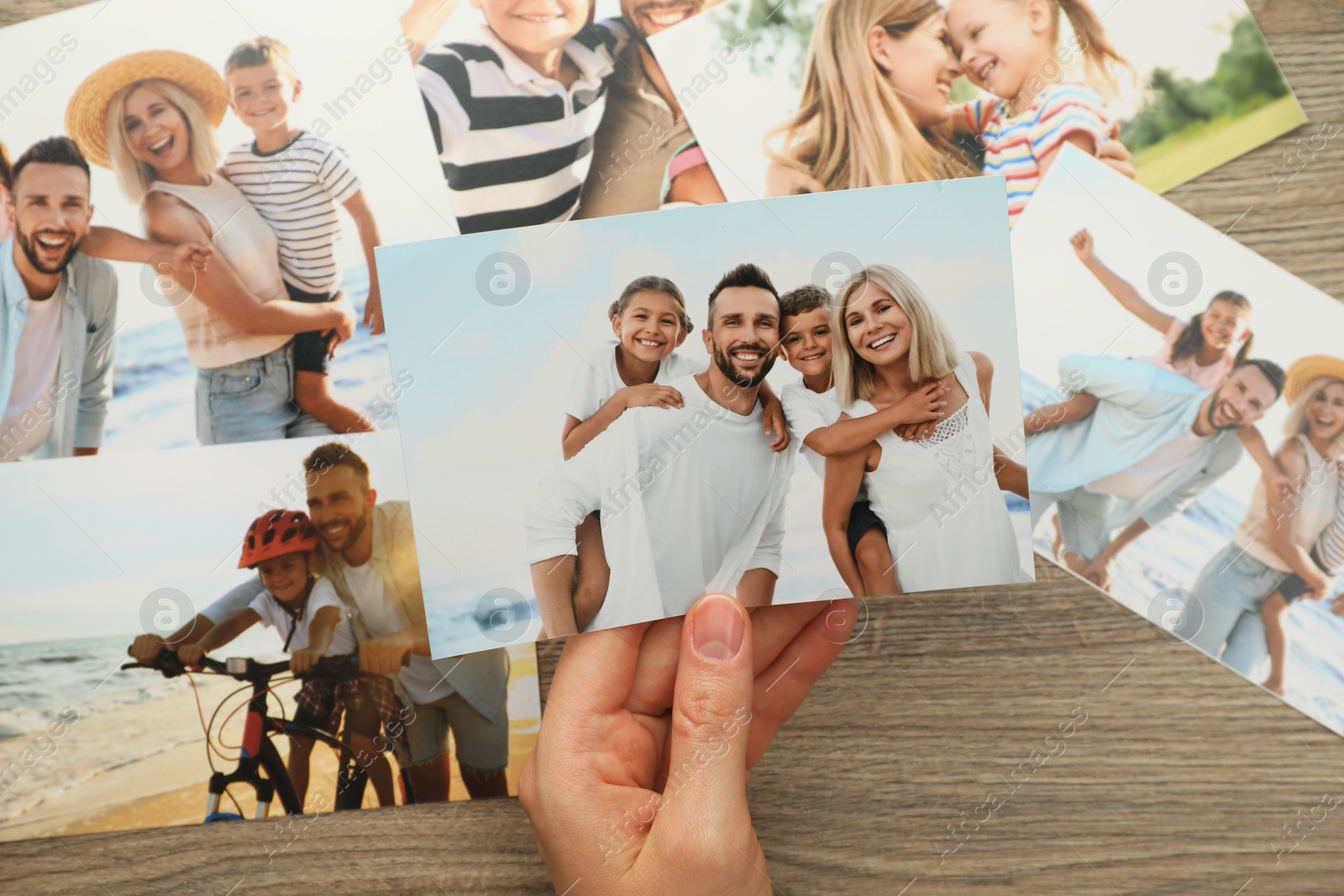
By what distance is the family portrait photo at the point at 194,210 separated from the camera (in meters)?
0.97

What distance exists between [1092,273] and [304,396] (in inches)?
36.8

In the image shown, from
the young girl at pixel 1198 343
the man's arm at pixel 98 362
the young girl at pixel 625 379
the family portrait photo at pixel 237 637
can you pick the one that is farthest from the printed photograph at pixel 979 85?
the man's arm at pixel 98 362

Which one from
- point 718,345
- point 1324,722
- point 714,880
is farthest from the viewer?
point 1324,722

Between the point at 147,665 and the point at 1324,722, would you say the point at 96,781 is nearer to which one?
the point at 147,665

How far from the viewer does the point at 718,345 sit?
2.88 ft

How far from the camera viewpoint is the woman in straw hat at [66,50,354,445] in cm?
96

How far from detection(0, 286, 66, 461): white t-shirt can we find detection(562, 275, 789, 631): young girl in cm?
62

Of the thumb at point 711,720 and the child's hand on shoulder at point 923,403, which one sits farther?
the child's hand on shoulder at point 923,403

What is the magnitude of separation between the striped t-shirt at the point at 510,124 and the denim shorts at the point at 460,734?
1.82 feet

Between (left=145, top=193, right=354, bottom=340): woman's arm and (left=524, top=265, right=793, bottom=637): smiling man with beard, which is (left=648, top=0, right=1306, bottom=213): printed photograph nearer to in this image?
(left=524, top=265, right=793, bottom=637): smiling man with beard

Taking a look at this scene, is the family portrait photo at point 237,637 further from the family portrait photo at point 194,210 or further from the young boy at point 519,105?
the young boy at point 519,105

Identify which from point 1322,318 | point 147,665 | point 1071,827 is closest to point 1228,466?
point 1322,318

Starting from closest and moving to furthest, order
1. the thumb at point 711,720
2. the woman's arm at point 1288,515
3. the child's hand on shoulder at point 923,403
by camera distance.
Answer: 1. the thumb at point 711,720
2. the child's hand on shoulder at point 923,403
3. the woman's arm at point 1288,515

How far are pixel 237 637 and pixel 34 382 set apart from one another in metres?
0.38
